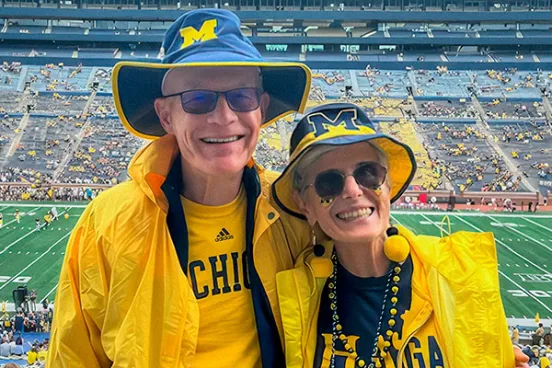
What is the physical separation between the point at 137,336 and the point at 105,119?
3382cm

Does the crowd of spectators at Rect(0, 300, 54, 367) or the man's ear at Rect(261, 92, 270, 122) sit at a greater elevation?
the man's ear at Rect(261, 92, 270, 122)

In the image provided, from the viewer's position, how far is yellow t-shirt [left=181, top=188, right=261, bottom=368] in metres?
2.44

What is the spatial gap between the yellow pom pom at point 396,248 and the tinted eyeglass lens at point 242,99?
87cm

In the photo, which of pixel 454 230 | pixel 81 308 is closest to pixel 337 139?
pixel 81 308

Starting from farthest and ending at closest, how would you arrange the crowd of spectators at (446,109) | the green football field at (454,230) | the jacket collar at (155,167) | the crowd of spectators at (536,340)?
the crowd of spectators at (446,109) < the green football field at (454,230) < the crowd of spectators at (536,340) < the jacket collar at (155,167)

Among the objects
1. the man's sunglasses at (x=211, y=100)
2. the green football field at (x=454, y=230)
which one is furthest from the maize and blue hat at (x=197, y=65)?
the green football field at (x=454, y=230)

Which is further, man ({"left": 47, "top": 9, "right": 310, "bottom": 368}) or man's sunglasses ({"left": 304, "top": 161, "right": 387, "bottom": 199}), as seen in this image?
man's sunglasses ({"left": 304, "top": 161, "right": 387, "bottom": 199})

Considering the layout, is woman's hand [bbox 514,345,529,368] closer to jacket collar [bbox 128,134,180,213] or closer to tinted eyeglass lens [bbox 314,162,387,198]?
tinted eyeglass lens [bbox 314,162,387,198]

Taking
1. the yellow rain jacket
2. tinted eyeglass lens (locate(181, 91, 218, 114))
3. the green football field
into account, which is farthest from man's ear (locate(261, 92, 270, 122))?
the green football field

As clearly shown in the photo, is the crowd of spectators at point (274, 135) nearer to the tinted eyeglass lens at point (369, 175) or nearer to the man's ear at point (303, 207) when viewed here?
the man's ear at point (303, 207)

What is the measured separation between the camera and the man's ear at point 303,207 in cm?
261

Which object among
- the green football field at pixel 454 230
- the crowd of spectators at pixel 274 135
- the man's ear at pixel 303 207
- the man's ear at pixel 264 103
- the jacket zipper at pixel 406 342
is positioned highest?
the crowd of spectators at pixel 274 135

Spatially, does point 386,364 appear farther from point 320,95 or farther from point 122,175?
point 320,95

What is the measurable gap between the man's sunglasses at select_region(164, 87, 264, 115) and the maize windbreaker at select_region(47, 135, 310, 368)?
1.13ft
